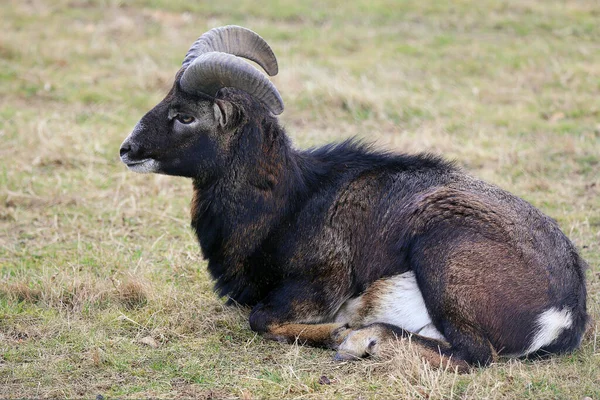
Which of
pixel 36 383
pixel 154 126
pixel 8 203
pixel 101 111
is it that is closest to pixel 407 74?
pixel 101 111

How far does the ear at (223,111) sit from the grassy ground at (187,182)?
1602 millimetres

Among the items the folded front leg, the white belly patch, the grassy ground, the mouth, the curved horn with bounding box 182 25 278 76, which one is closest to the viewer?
the grassy ground

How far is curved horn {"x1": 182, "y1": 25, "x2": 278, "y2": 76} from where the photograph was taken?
761 cm

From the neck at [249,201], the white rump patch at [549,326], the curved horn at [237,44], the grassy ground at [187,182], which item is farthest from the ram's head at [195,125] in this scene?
the white rump patch at [549,326]

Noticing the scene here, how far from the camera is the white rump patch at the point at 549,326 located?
6379 millimetres

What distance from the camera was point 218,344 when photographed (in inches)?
269

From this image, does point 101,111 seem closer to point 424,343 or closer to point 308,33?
point 308,33

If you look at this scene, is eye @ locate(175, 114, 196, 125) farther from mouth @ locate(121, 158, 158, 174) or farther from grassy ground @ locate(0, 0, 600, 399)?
grassy ground @ locate(0, 0, 600, 399)

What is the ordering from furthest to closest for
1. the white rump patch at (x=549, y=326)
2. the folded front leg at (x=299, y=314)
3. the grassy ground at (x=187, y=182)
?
the folded front leg at (x=299, y=314)
the white rump patch at (x=549, y=326)
the grassy ground at (x=187, y=182)

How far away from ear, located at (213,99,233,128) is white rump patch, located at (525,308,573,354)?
296 centimetres

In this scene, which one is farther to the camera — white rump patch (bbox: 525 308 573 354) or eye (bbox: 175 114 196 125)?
eye (bbox: 175 114 196 125)

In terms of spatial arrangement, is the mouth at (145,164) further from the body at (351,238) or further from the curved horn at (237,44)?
the curved horn at (237,44)

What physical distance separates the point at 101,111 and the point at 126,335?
24.6ft

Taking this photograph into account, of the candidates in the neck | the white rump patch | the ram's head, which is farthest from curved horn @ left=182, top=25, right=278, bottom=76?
the white rump patch
